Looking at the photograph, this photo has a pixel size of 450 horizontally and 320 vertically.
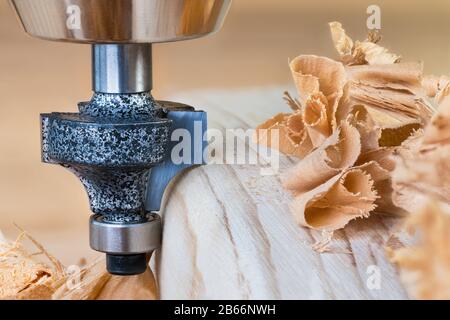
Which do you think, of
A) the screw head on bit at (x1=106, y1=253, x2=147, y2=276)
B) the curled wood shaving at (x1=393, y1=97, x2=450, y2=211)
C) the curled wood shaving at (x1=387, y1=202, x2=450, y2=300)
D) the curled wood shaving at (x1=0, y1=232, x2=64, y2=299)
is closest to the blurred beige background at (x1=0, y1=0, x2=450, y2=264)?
the curled wood shaving at (x1=0, y1=232, x2=64, y2=299)

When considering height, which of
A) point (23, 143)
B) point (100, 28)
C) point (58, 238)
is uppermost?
point (100, 28)

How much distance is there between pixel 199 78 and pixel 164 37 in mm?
1049

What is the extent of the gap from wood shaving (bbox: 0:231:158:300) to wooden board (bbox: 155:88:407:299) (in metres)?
0.03

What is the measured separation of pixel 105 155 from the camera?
0.69m

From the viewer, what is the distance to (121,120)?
2.29ft

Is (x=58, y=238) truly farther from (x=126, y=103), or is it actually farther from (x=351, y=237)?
(x=351, y=237)

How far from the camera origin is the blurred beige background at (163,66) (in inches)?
60.0

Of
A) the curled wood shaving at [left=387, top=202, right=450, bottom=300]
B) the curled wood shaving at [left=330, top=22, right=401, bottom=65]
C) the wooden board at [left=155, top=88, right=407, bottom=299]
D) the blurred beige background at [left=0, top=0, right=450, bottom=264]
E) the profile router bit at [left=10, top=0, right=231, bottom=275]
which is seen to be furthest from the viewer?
the blurred beige background at [left=0, top=0, right=450, bottom=264]

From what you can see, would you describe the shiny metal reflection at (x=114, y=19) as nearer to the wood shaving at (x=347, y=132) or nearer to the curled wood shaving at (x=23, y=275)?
the wood shaving at (x=347, y=132)

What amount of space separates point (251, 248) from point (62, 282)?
0.77 ft

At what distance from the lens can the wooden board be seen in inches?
22.2

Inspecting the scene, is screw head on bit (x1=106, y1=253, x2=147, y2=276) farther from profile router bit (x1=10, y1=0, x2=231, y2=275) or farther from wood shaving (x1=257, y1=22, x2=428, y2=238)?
wood shaving (x1=257, y1=22, x2=428, y2=238)

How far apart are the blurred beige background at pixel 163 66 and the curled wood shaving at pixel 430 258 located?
3.21 ft
